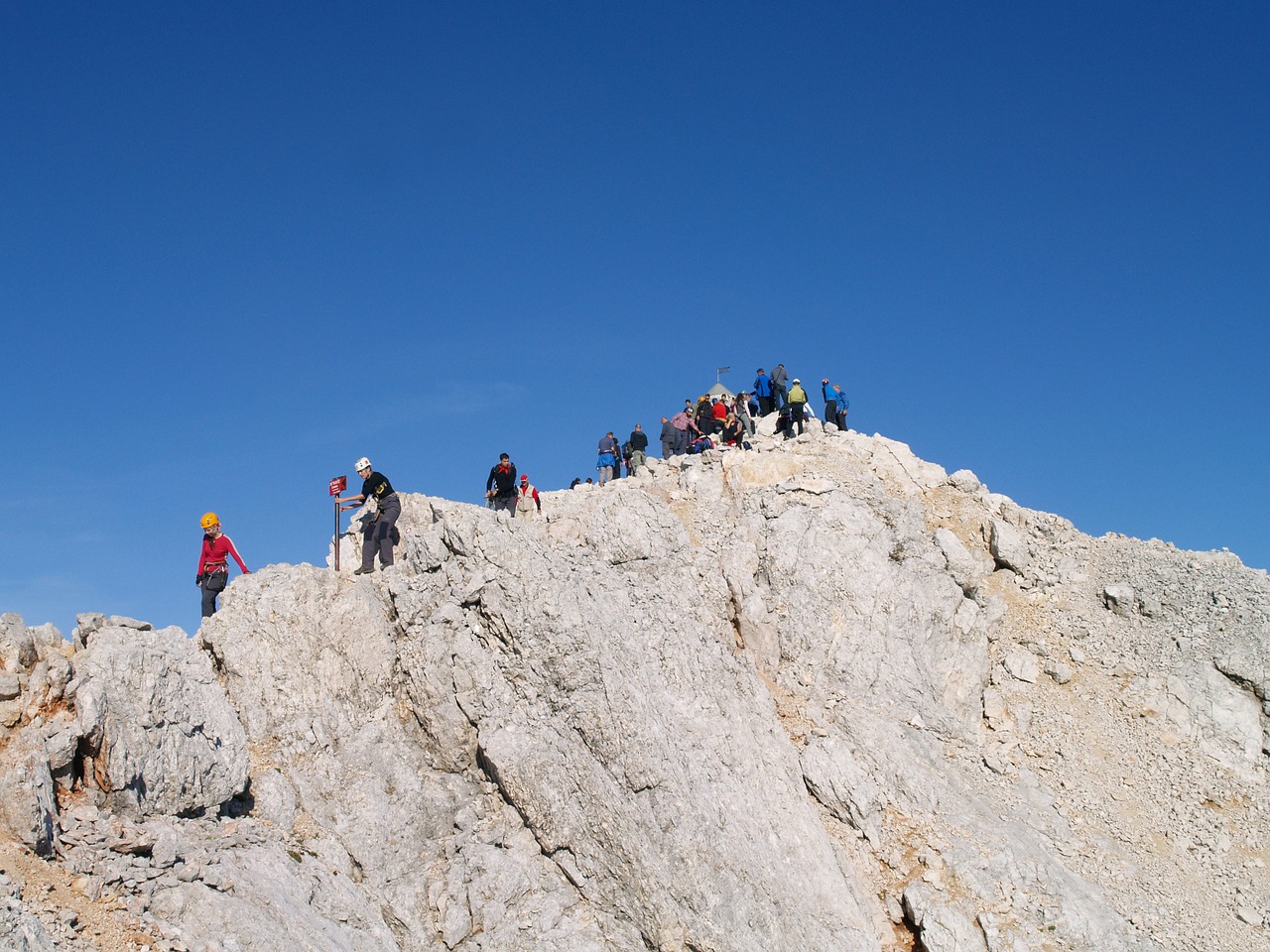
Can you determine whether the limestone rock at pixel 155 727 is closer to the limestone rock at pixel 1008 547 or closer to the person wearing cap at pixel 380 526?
the person wearing cap at pixel 380 526

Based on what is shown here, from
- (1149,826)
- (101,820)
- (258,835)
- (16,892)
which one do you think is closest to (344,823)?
(258,835)

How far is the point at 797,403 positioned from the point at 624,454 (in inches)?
221

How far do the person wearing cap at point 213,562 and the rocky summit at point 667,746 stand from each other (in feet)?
2.10

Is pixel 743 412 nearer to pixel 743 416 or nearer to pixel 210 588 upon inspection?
pixel 743 416

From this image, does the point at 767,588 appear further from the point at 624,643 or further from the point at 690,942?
the point at 690,942

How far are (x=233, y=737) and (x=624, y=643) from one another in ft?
23.8

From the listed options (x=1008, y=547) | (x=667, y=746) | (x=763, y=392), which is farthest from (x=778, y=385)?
(x=667, y=746)

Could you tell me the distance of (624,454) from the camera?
109ft

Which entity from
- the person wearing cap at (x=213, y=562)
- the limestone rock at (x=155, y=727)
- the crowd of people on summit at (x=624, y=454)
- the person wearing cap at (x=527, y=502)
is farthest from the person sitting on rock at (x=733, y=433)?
the limestone rock at (x=155, y=727)

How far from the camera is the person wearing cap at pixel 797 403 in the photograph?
3133cm

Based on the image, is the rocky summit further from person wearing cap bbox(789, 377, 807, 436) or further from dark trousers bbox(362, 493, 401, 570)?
person wearing cap bbox(789, 377, 807, 436)

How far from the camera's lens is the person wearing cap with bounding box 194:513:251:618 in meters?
21.7

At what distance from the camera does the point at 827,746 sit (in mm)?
21250

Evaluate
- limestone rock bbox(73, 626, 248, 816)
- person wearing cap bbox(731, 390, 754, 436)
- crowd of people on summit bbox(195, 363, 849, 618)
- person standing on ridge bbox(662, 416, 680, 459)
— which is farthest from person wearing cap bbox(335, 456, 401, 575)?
person wearing cap bbox(731, 390, 754, 436)
